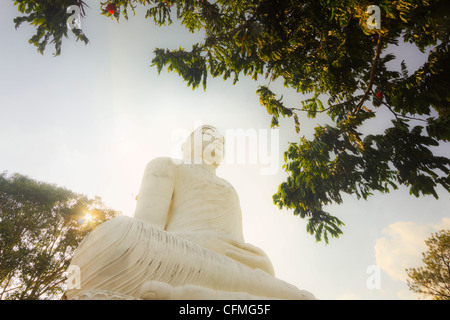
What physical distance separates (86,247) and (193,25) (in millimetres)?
3693

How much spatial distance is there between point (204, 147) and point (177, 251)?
2105mm

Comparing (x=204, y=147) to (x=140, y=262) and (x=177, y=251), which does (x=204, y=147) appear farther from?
(x=140, y=262)

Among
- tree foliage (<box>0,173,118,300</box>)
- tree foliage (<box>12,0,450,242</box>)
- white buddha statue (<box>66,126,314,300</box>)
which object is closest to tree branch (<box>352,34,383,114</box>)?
tree foliage (<box>12,0,450,242</box>)

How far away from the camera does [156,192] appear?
2.86 m

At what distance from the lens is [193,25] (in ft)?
14.1

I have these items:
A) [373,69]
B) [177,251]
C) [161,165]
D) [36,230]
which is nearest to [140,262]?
[177,251]

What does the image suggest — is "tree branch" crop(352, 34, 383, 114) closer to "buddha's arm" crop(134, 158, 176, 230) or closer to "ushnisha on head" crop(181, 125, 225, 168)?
"ushnisha on head" crop(181, 125, 225, 168)

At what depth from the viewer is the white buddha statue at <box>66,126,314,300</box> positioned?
64.1 inches

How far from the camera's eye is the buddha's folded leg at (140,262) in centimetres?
163

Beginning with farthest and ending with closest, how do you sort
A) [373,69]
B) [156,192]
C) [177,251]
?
[373,69], [156,192], [177,251]

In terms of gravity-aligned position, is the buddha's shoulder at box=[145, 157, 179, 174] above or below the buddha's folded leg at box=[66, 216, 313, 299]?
above

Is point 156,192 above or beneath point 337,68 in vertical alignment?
beneath

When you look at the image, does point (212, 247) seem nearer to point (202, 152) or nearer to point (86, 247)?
point (86, 247)
